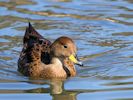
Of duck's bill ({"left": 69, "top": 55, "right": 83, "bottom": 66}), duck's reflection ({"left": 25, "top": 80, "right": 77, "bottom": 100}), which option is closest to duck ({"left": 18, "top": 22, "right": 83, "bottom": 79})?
duck's bill ({"left": 69, "top": 55, "right": 83, "bottom": 66})

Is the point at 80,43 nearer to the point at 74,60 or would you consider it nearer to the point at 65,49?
the point at 65,49

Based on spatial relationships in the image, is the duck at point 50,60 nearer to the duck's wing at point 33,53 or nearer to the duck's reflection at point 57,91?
the duck's wing at point 33,53

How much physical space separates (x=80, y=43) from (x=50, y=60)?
2.30 meters

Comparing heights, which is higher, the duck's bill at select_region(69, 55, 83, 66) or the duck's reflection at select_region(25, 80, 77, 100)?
the duck's bill at select_region(69, 55, 83, 66)

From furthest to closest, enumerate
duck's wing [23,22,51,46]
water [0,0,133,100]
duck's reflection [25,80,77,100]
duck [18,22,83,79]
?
duck's wing [23,22,51,46] < duck [18,22,83,79] < water [0,0,133,100] < duck's reflection [25,80,77,100]

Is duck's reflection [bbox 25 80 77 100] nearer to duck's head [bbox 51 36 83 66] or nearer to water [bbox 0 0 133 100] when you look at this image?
water [bbox 0 0 133 100]

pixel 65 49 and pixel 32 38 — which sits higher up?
pixel 65 49

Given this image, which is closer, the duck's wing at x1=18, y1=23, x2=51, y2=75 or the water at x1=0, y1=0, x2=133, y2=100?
the water at x1=0, y1=0, x2=133, y2=100

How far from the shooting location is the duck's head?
13.1 meters

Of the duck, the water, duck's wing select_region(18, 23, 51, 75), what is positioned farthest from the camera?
duck's wing select_region(18, 23, 51, 75)

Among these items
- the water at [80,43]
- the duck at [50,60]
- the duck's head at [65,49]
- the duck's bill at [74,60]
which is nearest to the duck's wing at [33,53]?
the duck at [50,60]

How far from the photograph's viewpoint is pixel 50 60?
1362 cm

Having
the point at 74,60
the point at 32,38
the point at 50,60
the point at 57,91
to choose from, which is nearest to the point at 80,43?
the point at 32,38

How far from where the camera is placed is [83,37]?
1619 centimetres
